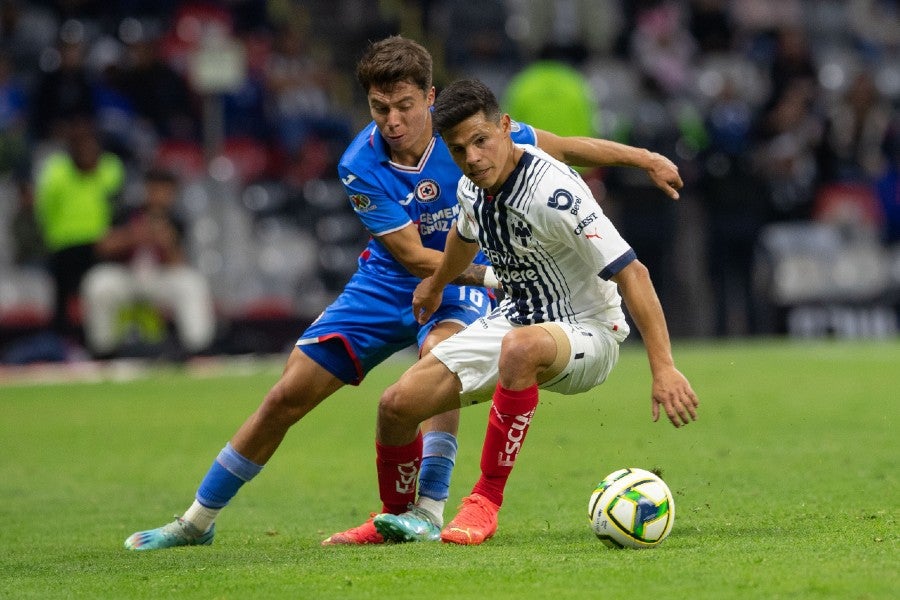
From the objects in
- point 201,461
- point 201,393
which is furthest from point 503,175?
point 201,393

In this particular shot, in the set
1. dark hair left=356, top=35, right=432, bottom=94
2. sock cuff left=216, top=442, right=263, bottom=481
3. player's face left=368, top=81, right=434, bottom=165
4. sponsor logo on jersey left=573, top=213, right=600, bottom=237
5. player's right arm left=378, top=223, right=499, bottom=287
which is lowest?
sock cuff left=216, top=442, right=263, bottom=481

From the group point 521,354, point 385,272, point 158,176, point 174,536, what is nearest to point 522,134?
point 385,272

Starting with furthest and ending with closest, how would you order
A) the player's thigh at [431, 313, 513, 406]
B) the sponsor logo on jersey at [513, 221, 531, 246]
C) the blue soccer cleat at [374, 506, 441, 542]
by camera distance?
the blue soccer cleat at [374, 506, 441, 542], the player's thigh at [431, 313, 513, 406], the sponsor logo on jersey at [513, 221, 531, 246]

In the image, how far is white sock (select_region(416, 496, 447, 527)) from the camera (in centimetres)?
636

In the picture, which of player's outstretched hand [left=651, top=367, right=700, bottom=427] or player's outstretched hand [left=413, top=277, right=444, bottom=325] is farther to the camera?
player's outstretched hand [left=413, top=277, right=444, bottom=325]

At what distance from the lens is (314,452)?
32.3ft

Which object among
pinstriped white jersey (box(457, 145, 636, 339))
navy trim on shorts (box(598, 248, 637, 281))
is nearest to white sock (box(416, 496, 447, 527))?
pinstriped white jersey (box(457, 145, 636, 339))

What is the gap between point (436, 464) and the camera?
21.1ft

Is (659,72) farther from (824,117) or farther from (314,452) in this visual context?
(314,452)

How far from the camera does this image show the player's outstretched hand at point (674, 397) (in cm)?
539

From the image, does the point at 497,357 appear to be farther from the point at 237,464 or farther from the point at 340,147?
the point at 340,147

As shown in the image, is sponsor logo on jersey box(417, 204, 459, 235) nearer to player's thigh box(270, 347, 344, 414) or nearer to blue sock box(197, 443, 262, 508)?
player's thigh box(270, 347, 344, 414)

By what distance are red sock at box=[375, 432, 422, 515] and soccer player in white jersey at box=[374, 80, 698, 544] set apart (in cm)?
1

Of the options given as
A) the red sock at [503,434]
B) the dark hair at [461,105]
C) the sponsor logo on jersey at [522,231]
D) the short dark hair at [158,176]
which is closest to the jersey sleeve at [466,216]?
the sponsor logo on jersey at [522,231]
